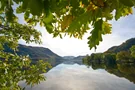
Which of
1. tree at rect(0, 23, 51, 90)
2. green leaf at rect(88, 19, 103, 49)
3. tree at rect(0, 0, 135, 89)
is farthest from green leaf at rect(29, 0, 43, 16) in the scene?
tree at rect(0, 23, 51, 90)

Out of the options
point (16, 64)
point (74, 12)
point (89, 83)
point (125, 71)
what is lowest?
point (89, 83)

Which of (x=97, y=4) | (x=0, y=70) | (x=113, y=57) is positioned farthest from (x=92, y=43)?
(x=113, y=57)

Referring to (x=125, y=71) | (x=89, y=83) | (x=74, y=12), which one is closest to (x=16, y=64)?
(x=74, y=12)

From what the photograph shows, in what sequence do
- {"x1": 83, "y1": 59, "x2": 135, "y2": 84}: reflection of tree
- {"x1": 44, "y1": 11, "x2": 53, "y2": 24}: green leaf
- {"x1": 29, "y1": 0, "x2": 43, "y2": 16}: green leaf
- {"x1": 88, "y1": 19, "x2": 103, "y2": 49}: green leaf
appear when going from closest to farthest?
{"x1": 29, "y1": 0, "x2": 43, "y2": 16}: green leaf → {"x1": 44, "y1": 11, "x2": 53, "y2": 24}: green leaf → {"x1": 88, "y1": 19, "x2": 103, "y2": 49}: green leaf → {"x1": 83, "y1": 59, "x2": 135, "y2": 84}: reflection of tree

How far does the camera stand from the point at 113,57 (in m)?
154

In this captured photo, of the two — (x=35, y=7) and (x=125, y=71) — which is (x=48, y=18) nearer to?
(x=35, y=7)

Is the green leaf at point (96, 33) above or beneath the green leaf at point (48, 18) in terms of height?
beneath

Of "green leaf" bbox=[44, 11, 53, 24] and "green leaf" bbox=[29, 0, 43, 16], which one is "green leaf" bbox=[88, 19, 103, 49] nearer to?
"green leaf" bbox=[44, 11, 53, 24]

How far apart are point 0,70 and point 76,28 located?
208 inches

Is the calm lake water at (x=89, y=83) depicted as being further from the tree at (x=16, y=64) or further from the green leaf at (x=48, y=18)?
the green leaf at (x=48, y=18)

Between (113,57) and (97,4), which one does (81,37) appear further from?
(113,57)

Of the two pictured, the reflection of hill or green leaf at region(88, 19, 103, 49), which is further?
the reflection of hill

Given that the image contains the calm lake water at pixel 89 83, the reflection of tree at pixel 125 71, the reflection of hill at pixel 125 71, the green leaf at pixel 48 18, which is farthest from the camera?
the reflection of tree at pixel 125 71

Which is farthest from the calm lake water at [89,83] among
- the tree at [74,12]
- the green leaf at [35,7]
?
the green leaf at [35,7]
